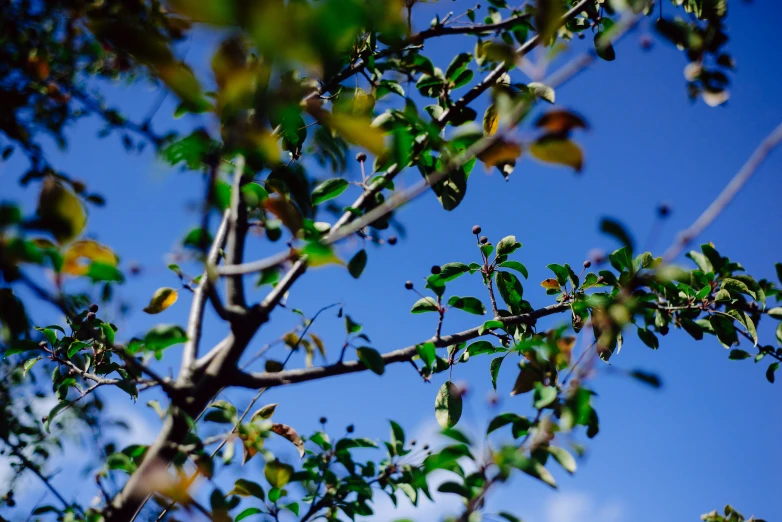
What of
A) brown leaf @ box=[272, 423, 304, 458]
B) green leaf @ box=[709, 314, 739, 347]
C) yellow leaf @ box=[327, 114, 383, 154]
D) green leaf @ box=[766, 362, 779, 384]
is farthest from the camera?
green leaf @ box=[766, 362, 779, 384]

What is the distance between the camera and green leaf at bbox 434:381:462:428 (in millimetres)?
1623

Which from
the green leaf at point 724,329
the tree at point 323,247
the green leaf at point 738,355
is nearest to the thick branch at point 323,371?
the tree at point 323,247

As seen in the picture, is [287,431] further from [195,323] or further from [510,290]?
[510,290]

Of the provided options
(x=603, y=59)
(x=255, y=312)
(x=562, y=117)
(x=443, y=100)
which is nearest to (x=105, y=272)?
(x=255, y=312)

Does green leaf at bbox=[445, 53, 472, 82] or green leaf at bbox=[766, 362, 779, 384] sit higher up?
green leaf at bbox=[445, 53, 472, 82]

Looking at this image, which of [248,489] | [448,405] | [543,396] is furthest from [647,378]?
[248,489]

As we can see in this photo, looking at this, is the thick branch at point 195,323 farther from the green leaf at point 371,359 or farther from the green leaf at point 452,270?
the green leaf at point 452,270

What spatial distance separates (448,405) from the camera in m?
1.65

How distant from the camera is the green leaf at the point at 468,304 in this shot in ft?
6.19

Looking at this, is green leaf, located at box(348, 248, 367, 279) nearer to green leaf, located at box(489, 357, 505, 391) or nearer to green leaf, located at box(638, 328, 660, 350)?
green leaf, located at box(489, 357, 505, 391)

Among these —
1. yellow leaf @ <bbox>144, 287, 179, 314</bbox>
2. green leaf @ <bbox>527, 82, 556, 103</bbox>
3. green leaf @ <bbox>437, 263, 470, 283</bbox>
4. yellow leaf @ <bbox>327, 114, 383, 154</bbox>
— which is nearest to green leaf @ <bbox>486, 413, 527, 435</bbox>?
green leaf @ <bbox>437, 263, 470, 283</bbox>

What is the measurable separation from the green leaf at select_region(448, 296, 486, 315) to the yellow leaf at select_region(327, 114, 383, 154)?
1.24 m

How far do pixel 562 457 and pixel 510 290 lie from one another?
900mm

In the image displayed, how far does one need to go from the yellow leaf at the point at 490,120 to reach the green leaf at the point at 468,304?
67 cm
